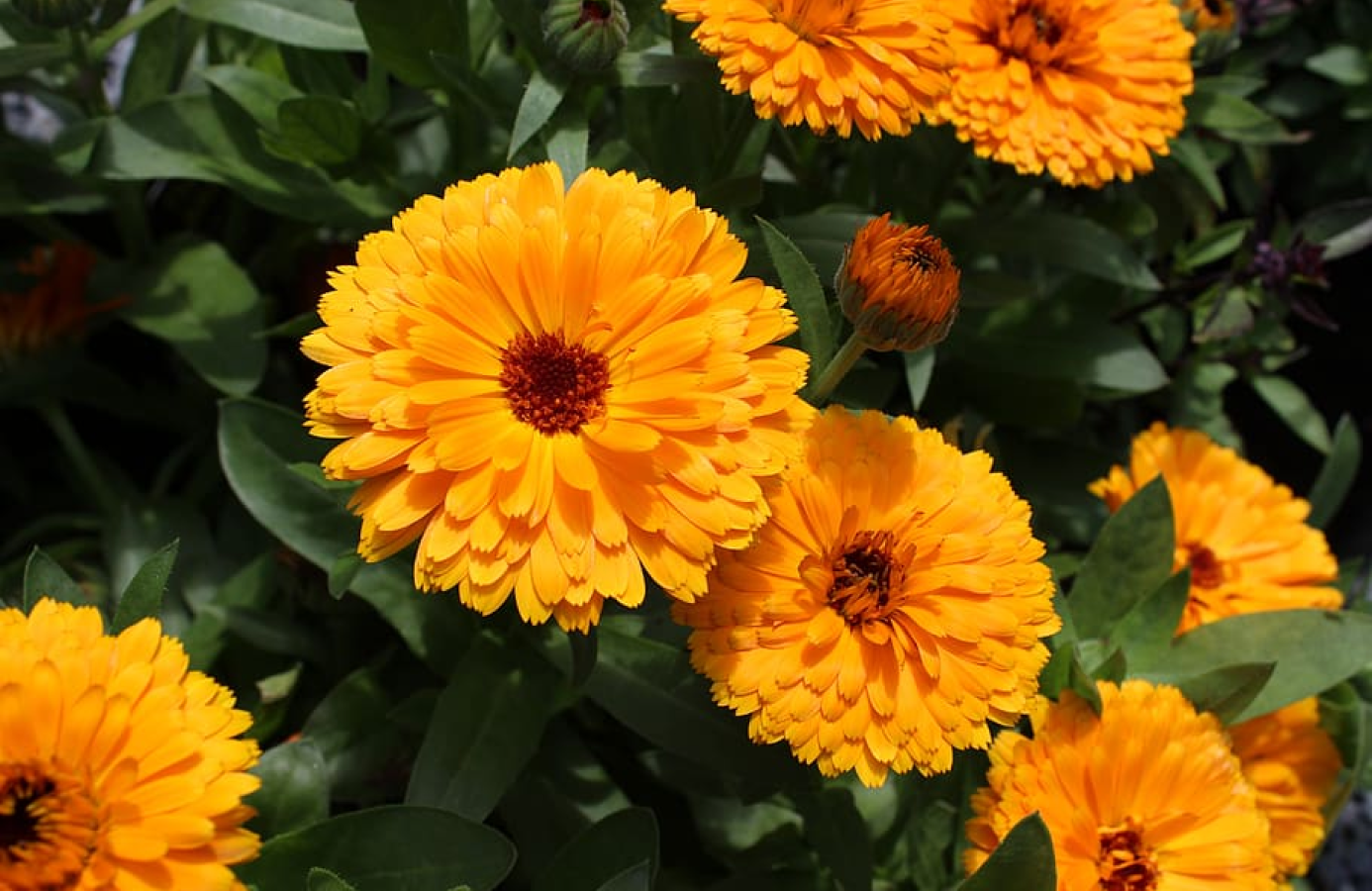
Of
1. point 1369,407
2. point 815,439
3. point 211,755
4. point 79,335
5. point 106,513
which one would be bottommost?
point 1369,407

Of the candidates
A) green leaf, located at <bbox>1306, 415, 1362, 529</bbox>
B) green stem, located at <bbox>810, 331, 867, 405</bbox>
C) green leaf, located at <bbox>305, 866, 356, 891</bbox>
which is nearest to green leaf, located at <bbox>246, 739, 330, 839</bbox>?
green leaf, located at <bbox>305, 866, 356, 891</bbox>

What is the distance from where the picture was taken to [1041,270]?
2.06 meters

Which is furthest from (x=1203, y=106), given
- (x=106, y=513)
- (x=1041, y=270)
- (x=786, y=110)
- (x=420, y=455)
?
(x=106, y=513)

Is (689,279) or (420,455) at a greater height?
(689,279)

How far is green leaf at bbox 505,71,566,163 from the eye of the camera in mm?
1234

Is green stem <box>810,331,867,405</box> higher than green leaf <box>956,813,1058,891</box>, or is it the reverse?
green stem <box>810,331,867,405</box>

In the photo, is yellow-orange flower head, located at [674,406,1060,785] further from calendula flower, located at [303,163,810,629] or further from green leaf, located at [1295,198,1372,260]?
green leaf, located at [1295,198,1372,260]

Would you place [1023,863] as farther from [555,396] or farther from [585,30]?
[585,30]

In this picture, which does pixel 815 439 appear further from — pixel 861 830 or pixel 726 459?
pixel 861 830

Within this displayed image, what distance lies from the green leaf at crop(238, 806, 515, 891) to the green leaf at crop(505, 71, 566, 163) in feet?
2.10

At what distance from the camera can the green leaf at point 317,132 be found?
4.72 feet

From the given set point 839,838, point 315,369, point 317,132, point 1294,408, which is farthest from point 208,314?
point 1294,408

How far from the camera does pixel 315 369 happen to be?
1.91 meters

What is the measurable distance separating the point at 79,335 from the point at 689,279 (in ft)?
3.61
